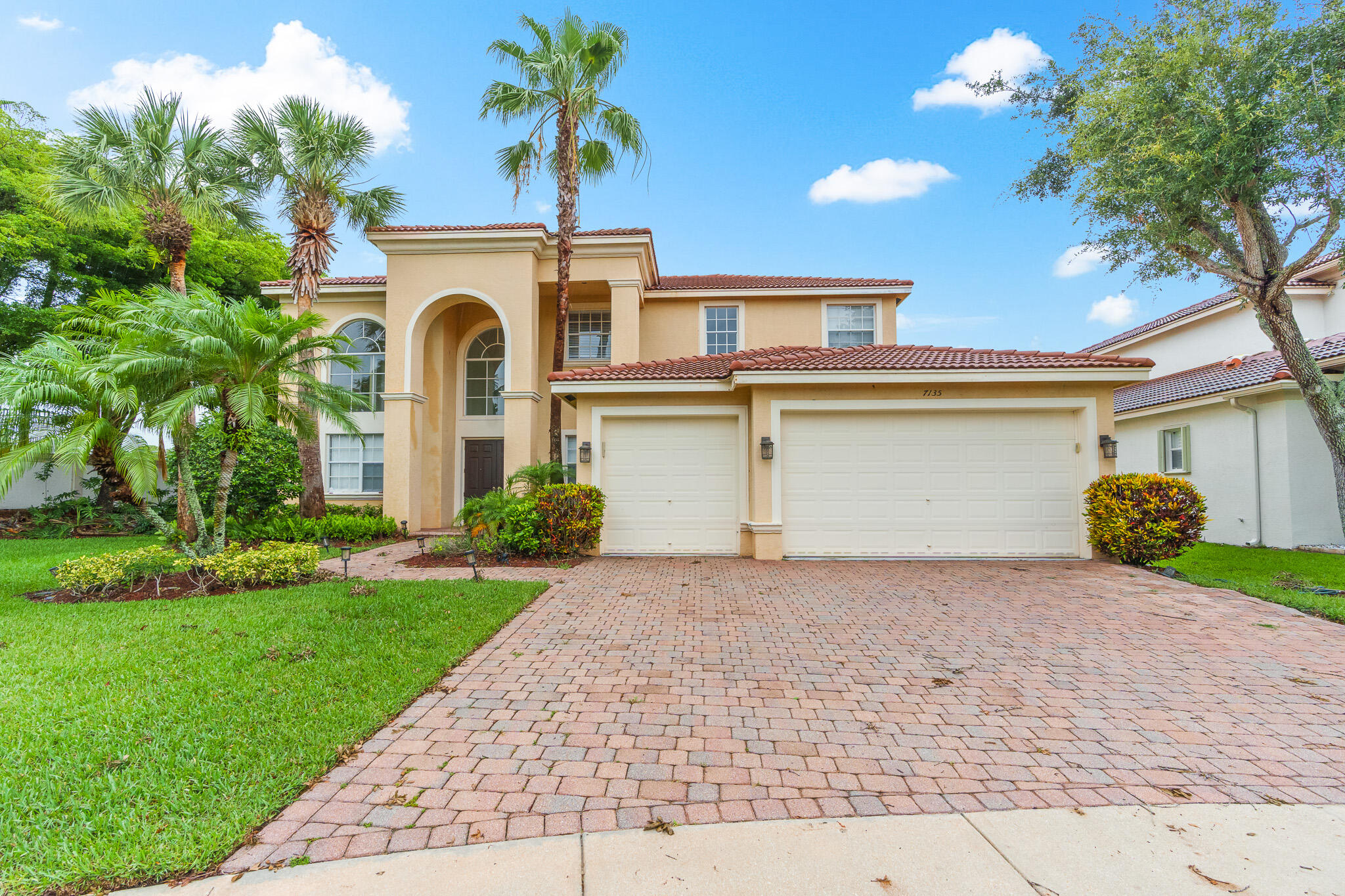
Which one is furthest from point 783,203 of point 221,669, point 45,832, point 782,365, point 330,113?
point 45,832

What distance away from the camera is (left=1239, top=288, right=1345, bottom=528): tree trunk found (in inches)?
341

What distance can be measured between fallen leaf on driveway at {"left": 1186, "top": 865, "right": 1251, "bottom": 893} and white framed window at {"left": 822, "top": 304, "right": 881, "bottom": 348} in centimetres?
1387

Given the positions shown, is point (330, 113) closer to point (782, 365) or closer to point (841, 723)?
point (782, 365)

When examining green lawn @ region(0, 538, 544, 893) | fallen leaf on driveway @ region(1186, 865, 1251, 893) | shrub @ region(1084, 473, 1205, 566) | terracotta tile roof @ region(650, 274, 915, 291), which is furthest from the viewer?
terracotta tile roof @ region(650, 274, 915, 291)

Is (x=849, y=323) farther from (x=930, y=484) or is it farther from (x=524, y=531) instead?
(x=524, y=531)

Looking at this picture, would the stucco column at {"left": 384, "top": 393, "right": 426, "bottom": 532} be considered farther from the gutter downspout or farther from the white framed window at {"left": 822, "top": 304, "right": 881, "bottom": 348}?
the gutter downspout

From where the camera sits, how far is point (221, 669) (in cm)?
414

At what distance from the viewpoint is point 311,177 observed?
40.9ft

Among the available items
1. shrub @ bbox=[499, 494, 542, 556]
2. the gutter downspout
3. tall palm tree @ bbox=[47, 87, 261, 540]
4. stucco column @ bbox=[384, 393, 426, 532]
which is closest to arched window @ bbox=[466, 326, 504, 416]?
stucco column @ bbox=[384, 393, 426, 532]

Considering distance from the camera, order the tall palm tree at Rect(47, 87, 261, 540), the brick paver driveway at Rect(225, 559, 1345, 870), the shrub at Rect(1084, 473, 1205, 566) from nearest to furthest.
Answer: the brick paver driveway at Rect(225, 559, 1345, 870), the shrub at Rect(1084, 473, 1205, 566), the tall palm tree at Rect(47, 87, 261, 540)

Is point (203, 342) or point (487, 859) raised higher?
point (203, 342)

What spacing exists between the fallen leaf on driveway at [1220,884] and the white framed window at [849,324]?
13868 millimetres

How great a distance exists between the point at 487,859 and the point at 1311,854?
323 centimetres

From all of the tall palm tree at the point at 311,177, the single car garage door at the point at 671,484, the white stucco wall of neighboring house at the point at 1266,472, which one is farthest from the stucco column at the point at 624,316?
the white stucco wall of neighboring house at the point at 1266,472
